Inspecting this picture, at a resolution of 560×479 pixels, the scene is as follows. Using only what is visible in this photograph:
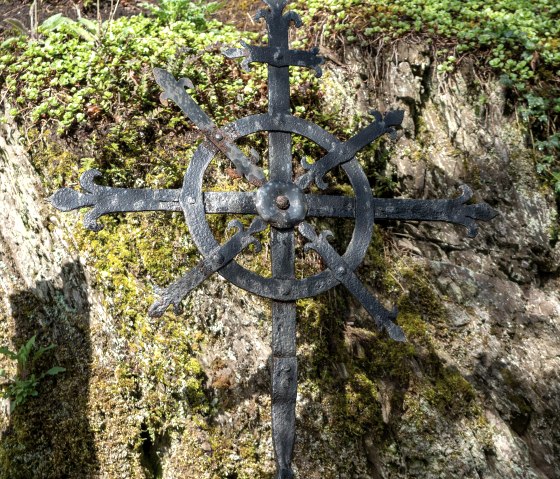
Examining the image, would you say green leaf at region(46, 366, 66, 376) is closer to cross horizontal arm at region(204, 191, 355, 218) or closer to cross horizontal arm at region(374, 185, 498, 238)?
cross horizontal arm at region(204, 191, 355, 218)

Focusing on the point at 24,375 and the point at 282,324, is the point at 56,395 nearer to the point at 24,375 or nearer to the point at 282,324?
the point at 24,375

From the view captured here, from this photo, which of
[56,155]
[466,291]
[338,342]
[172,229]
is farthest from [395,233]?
[56,155]

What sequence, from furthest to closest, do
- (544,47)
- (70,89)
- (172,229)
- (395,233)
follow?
(544,47)
(395,233)
(70,89)
(172,229)

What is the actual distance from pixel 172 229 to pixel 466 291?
2.12 meters

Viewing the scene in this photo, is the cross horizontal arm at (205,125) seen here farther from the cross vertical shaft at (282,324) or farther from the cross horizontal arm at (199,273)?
the cross horizontal arm at (199,273)

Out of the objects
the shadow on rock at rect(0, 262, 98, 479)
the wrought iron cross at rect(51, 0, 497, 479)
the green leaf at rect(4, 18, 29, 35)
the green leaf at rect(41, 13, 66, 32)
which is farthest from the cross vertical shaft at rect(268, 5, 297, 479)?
the green leaf at rect(4, 18, 29, 35)

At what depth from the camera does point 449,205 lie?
3.36 metres

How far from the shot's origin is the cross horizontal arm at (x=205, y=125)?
302 centimetres

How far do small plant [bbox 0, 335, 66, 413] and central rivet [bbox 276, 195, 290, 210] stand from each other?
179 cm

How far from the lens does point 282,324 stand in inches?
117

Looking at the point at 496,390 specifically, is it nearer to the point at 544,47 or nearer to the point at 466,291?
the point at 466,291

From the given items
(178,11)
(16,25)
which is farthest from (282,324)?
(16,25)

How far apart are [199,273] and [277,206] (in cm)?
49

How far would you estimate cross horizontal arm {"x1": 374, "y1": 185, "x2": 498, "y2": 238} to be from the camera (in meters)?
3.23
